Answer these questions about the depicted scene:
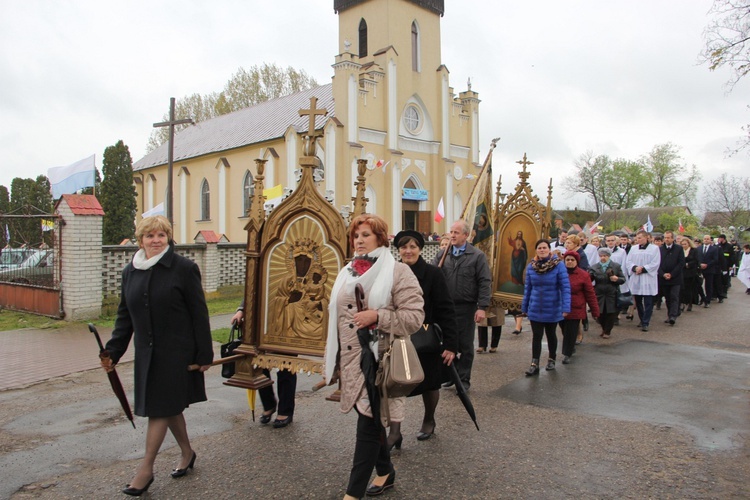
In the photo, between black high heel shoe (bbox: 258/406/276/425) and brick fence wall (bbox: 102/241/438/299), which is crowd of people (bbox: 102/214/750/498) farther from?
brick fence wall (bbox: 102/241/438/299)

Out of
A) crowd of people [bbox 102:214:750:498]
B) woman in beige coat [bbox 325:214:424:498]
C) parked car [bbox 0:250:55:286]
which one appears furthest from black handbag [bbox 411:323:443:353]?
parked car [bbox 0:250:55:286]

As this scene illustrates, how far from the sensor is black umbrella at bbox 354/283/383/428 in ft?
11.4

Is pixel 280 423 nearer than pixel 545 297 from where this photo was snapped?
Yes

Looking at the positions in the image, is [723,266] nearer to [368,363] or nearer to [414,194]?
[368,363]

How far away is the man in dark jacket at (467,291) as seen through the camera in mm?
6339

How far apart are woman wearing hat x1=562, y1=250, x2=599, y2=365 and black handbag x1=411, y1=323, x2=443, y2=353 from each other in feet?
14.4

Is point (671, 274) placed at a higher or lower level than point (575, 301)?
higher

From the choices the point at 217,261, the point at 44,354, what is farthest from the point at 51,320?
the point at 217,261


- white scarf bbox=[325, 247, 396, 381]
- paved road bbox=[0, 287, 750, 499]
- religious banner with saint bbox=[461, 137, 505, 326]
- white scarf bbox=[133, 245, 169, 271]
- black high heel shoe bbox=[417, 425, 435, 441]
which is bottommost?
paved road bbox=[0, 287, 750, 499]

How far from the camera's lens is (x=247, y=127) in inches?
1431

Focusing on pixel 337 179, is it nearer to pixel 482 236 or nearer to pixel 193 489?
pixel 482 236

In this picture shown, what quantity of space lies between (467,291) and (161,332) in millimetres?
3584

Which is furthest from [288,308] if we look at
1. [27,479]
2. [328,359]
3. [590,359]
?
[590,359]

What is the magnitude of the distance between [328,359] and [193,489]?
1.29 metres
